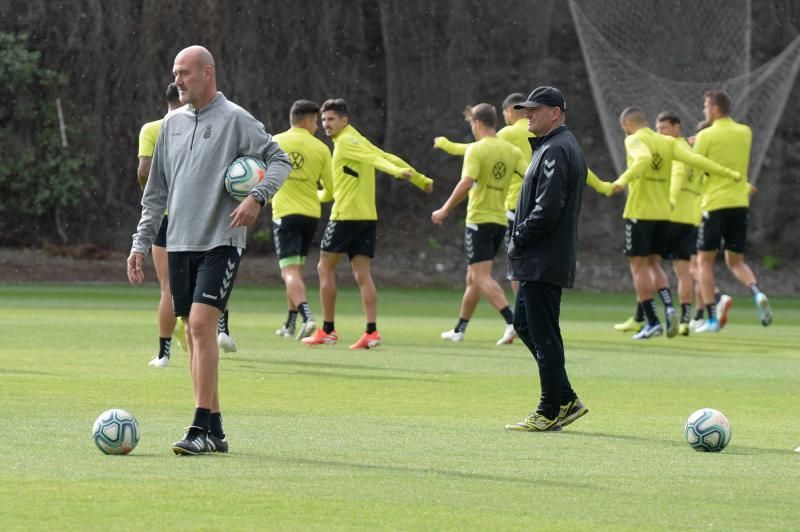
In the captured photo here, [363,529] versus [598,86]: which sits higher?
[598,86]

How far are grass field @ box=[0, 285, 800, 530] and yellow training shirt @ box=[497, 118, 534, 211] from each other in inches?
69.7

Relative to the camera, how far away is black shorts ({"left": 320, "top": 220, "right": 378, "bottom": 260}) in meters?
17.9

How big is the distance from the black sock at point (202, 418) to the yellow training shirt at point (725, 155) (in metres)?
12.5

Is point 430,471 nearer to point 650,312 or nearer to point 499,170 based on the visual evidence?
point 499,170

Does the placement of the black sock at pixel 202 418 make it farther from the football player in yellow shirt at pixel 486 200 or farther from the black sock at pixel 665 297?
the black sock at pixel 665 297

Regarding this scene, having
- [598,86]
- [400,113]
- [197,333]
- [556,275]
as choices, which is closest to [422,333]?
[598,86]

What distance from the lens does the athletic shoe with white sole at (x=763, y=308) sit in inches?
817

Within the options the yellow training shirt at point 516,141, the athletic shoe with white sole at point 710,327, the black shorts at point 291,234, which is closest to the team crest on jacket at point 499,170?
the yellow training shirt at point 516,141

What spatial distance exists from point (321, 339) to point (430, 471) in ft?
31.1

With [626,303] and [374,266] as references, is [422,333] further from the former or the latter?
[374,266]

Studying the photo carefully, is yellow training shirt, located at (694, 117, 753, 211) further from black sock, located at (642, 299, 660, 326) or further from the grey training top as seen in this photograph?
the grey training top

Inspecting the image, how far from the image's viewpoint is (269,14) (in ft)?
113

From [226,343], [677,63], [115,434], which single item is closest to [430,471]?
[115,434]

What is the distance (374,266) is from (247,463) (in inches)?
1047
